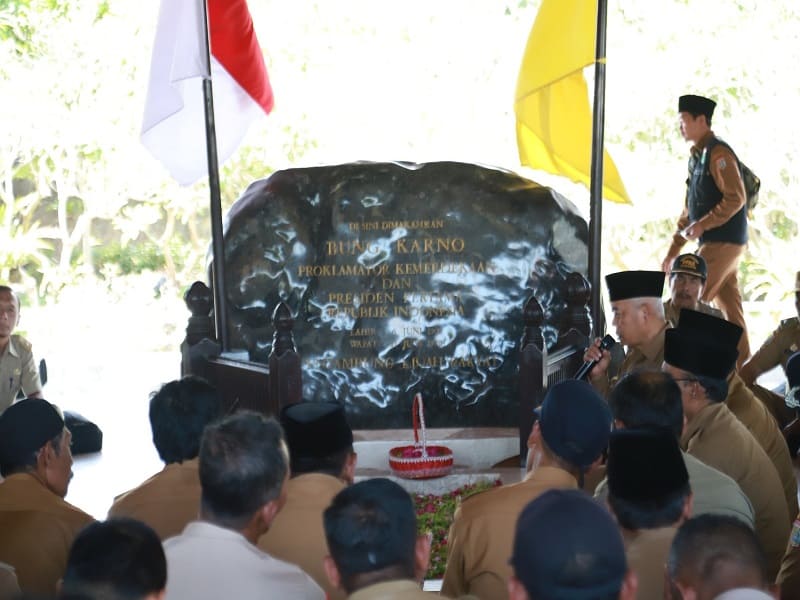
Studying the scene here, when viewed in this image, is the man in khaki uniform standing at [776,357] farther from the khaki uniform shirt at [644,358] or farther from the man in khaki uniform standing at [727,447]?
the man in khaki uniform standing at [727,447]

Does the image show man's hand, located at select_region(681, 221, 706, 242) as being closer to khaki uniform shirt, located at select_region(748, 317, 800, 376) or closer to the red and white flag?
khaki uniform shirt, located at select_region(748, 317, 800, 376)

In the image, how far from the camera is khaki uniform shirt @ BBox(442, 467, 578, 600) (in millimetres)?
3186

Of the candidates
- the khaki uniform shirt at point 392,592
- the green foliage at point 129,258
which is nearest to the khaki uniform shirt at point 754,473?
the khaki uniform shirt at point 392,592

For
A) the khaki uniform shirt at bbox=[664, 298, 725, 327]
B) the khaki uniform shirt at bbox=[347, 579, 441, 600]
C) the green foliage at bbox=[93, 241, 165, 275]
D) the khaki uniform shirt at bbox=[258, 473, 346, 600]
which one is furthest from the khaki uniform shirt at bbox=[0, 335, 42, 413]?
the green foliage at bbox=[93, 241, 165, 275]

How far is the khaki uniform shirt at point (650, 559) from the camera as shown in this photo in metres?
3.01

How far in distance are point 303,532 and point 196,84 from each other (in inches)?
194

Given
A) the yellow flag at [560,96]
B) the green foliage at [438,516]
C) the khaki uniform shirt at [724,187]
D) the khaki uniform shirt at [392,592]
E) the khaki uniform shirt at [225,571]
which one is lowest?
the green foliage at [438,516]

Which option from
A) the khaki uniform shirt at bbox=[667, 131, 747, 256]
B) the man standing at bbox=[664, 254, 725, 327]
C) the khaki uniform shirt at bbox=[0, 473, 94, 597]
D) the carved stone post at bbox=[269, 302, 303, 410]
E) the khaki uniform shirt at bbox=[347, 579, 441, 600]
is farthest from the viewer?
the khaki uniform shirt at bbox=[667, 131, 747, 256]

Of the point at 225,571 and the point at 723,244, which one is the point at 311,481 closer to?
the point at 225,571

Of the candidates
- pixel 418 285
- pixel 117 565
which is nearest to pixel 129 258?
pixel 418 285

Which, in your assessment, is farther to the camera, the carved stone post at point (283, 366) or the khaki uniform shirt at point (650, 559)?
the carved stone post at point (283, 366)

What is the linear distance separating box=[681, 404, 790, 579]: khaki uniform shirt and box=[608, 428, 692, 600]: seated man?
1159 mm

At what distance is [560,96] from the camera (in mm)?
7527

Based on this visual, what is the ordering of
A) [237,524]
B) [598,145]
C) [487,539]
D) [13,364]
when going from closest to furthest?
1. [237,524]
2. [487,539]
3. [13,364]
4. [598,145]
